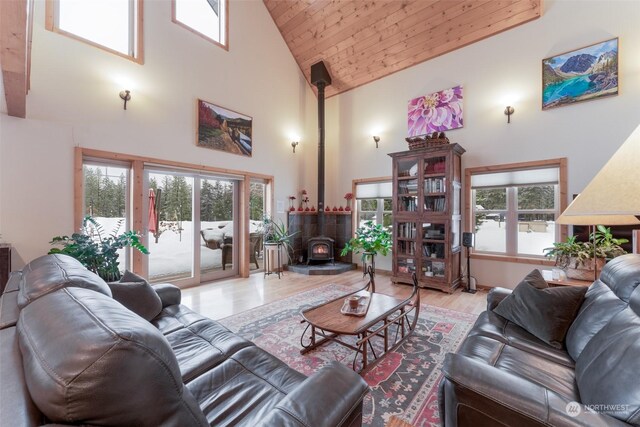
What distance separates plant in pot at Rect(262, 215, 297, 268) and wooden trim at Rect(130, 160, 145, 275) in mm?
2104

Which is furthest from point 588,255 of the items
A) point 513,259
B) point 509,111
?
point 509,111

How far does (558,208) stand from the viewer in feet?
12.9

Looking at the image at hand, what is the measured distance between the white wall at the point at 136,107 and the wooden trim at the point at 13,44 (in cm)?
88

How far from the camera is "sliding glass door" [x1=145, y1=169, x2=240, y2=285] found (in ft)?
13.6

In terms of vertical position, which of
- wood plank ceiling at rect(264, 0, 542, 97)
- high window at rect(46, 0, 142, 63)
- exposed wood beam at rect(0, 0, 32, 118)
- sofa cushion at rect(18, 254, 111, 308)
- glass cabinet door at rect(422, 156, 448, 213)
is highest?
wood plank ceiling at rect(264, 0, 542, 97)

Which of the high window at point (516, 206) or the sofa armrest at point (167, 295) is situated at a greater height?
the high window at point (516, 206)

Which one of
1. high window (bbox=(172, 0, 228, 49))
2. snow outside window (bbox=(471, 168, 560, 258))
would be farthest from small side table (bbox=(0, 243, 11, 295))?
snow outside window (bbox=(471, 168, 560, 258))

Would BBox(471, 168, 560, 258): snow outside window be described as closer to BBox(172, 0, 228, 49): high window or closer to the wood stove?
the wood stove

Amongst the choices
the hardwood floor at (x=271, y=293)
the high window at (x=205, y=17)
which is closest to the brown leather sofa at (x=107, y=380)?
the hardwood floor at (x=271, y=293)

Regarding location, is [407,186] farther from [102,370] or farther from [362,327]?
[102,370]

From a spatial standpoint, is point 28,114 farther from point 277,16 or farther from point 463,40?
point 463,40

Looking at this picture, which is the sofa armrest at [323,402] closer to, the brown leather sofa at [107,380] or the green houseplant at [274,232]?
the brown leather sofa at [107,380]

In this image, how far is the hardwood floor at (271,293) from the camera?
357cm

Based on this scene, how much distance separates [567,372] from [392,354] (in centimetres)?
121
